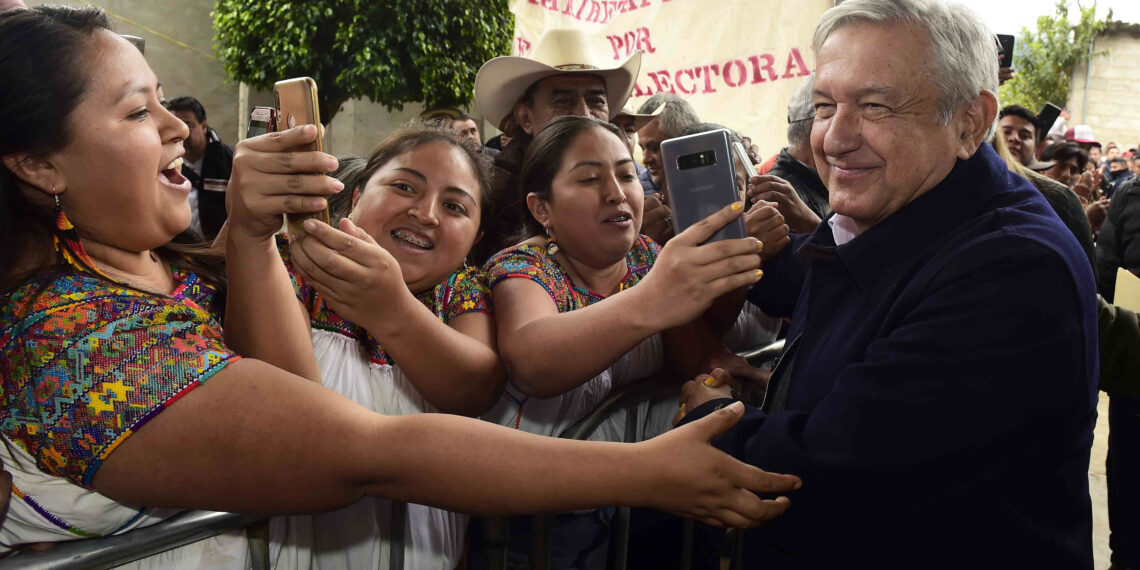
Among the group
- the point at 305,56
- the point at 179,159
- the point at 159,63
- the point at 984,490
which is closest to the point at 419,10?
the point at 305,56

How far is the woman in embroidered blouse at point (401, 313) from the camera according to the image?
1515 millimetres

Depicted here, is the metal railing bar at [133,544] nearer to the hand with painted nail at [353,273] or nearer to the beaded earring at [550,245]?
the hand with painted nail at [353,273]

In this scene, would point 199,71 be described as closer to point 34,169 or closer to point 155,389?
point 34,169

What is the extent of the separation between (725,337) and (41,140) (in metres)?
1.78

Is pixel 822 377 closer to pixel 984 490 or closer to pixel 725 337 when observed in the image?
pixel 984 490

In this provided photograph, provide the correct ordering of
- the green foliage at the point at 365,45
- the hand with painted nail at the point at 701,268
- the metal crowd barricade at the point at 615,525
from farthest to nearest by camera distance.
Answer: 1. the green foliage at the point at 365,45
2. the metal crowd barricade at the point at 615,525
3. the hand with painted nail at the point at 701,268

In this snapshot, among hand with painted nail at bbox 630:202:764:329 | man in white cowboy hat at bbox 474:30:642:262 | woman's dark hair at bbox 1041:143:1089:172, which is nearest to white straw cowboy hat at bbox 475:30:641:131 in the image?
man in white cowboy hat at bbox 474:30:642:262

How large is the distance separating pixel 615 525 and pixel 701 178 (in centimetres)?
88

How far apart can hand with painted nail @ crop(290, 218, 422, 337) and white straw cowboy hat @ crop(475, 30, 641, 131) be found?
1.79 metres

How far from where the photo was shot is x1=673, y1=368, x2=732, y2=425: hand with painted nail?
1.72 m

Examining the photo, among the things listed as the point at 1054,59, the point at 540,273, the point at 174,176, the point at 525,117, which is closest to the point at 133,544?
the point at 174,176

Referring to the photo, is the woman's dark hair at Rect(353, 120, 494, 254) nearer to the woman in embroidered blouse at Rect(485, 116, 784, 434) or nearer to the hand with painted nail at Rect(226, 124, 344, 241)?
the woman in embroidered blouse at Rect(485, 116, 784, 434)

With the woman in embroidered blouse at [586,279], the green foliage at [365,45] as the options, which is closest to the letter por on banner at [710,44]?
the woman in embroidered blouse at [586,279]

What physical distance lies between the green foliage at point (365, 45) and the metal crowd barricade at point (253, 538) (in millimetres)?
7826
